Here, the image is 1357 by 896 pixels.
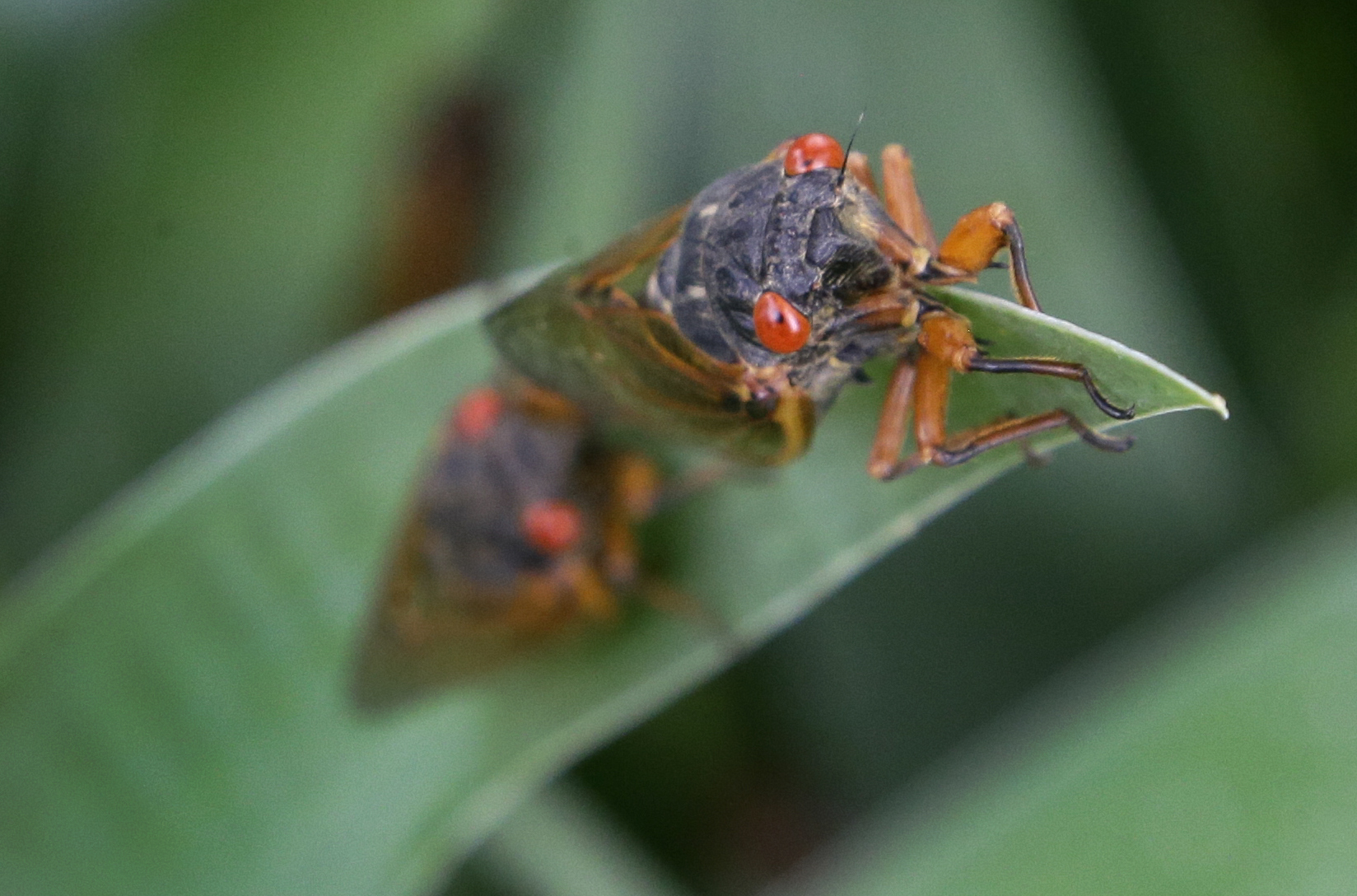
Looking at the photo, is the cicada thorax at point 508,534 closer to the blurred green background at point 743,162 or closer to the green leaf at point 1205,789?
the blurred green background at point 743,162

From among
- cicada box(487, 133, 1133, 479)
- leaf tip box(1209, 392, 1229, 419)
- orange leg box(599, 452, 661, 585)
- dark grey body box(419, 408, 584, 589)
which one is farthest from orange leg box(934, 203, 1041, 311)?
dark grey body box(419, 408, 584, 589)

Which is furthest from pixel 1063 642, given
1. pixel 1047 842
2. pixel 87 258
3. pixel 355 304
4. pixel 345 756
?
pixel 87 258

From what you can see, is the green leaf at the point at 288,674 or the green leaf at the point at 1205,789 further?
the green leaf at the point at 288,674

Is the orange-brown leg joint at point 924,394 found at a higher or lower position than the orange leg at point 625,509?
lower

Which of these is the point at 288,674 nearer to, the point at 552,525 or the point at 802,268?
the point at 552,525

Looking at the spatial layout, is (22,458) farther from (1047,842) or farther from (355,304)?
(1047,842)

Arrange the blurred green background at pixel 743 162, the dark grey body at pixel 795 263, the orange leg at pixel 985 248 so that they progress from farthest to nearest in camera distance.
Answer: the blurred green background at pixel 743 162 → the dark grey body at pixel 795 263 → the orange leg at pixel 985 248

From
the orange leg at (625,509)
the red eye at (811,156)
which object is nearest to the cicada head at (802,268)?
the red eye at (811,156)
